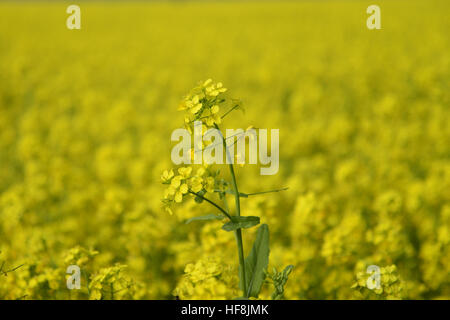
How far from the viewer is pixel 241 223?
5.18 feet

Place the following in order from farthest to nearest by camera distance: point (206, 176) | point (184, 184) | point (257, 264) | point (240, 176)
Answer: point (240, 176)
point (257, 264)
point (206, 176)
point (184, 184)

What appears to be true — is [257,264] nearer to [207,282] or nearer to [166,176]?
[207,282]

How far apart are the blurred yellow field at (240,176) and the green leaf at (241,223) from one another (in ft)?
1.03

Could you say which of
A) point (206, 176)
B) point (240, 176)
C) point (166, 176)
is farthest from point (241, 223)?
point (240, 176)

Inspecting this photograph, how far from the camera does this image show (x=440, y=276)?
9.20ft

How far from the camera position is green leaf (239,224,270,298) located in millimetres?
1772

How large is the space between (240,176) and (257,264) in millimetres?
3082

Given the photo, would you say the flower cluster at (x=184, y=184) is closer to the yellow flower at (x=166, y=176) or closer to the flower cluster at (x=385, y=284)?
the yellow flower at (x=166, y=176)

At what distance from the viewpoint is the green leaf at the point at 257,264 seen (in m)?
1.77

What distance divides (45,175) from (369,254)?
3.49 m

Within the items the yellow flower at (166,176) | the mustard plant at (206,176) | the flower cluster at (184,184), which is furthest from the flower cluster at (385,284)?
the yellow flower at (166,176)

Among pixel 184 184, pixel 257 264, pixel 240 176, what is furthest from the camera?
pixel 240 176
